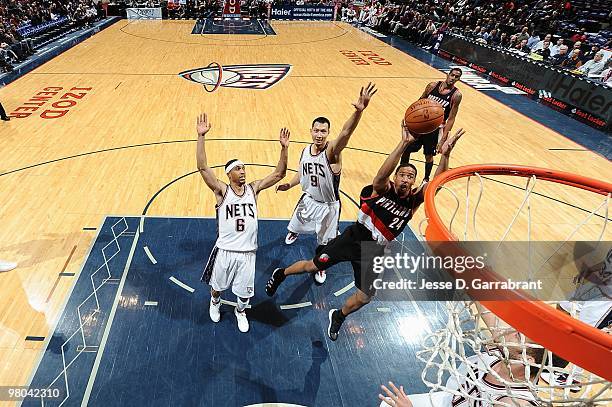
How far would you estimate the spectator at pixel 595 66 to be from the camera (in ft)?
39.1

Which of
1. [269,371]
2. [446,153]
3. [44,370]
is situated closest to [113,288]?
[44,370]

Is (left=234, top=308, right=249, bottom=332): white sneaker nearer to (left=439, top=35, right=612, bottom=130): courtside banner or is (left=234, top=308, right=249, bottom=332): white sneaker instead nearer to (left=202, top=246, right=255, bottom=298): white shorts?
(left=202, top=246, right=255, bottom=298): white shorts

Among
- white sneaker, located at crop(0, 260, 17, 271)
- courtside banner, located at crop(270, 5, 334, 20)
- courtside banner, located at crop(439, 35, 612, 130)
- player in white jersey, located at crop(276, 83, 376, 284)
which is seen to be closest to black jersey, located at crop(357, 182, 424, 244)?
player in white jersey, located at crop(276, 83, 376, 284)

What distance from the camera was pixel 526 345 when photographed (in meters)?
2.16

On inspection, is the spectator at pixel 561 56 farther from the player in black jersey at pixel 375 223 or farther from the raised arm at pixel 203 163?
the raised arm at pixel 203 163

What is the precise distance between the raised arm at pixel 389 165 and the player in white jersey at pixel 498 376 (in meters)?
1.42

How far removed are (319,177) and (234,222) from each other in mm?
1329

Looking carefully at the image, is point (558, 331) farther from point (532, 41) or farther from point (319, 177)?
point (532, 41)

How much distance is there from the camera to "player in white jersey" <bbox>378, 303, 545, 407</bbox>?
2.17 m

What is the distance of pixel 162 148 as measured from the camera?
8352 mm

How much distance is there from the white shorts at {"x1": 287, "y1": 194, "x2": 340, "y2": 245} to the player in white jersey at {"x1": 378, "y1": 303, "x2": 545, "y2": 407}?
278cm

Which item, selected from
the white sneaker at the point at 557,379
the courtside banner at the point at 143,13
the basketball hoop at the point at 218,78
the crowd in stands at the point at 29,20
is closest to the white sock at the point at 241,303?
the white sneaker at the point at 557,379

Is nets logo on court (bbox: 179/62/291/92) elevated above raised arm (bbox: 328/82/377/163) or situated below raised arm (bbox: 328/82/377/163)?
below

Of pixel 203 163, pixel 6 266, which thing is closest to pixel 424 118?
pixel 203 163
